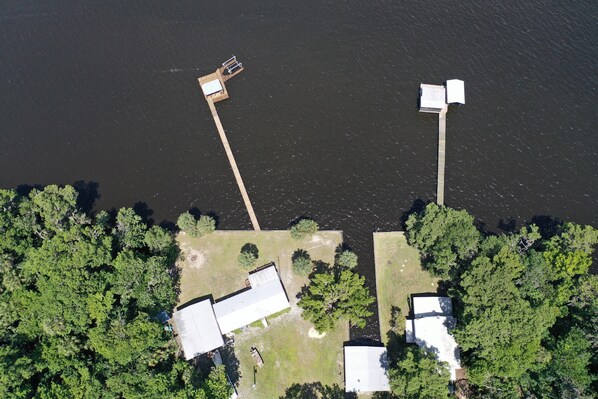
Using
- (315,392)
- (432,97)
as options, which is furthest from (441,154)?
(315,392)

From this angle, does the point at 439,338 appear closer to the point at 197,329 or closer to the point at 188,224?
the point at 197,329

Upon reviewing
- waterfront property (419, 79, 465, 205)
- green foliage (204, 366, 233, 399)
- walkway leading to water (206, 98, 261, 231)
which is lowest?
green foliage (204, 366, 233, 399)

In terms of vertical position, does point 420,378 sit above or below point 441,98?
below

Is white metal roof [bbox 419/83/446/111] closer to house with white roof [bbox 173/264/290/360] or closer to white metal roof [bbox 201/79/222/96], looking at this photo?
white metal roof [bbox 201/79/222/96]

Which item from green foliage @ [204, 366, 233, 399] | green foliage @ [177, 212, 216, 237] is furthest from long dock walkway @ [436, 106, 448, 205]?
green foliage @ [204, 366, 233, 399]

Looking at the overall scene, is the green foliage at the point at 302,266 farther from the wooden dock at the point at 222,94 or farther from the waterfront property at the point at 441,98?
the waterfront property at the point at 441,98

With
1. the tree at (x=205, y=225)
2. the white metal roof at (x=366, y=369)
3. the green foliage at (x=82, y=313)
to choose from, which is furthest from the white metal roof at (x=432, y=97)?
the green foliage at (x=82, y=313)

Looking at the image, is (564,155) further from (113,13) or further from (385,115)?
(113,13)
